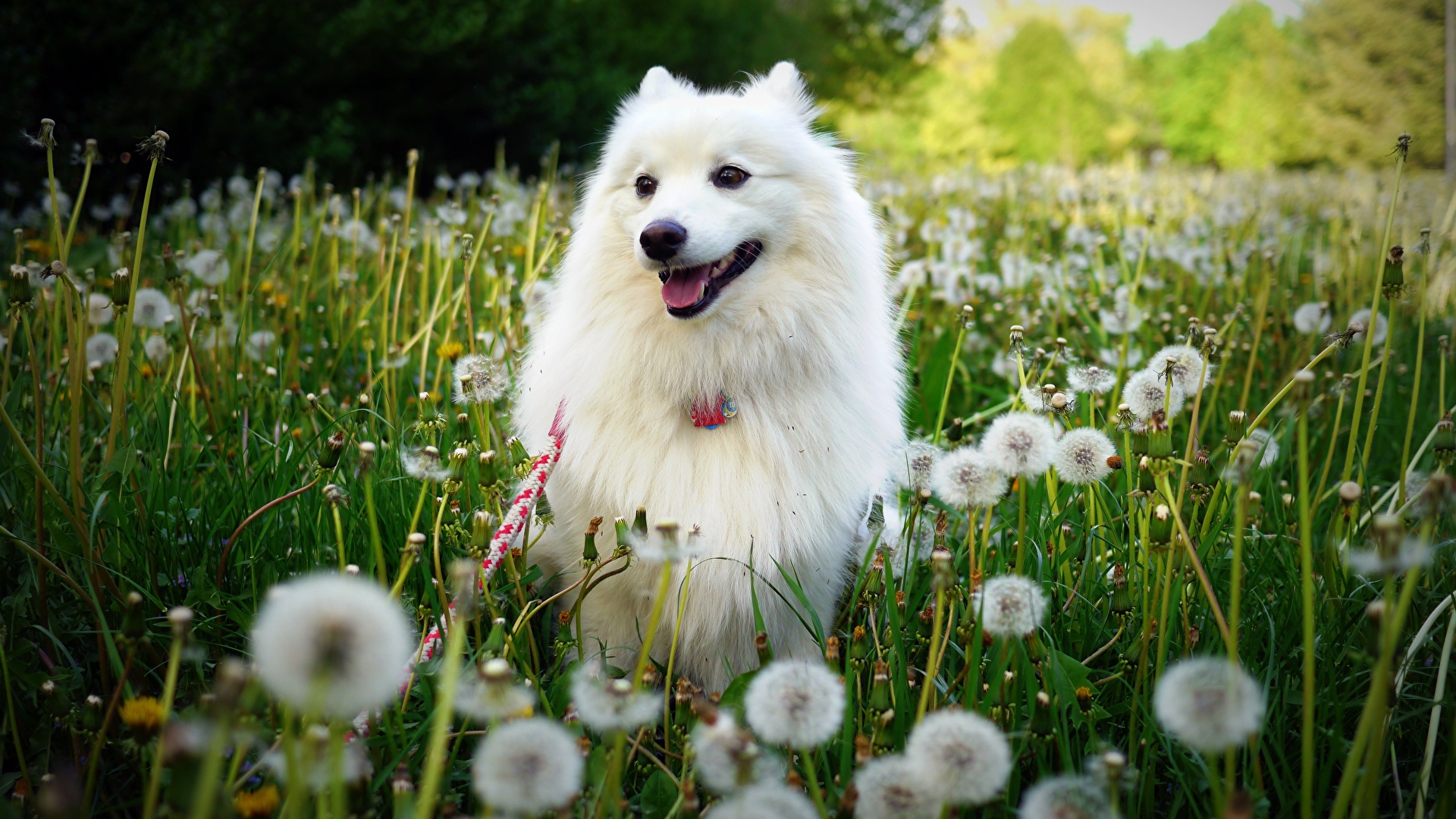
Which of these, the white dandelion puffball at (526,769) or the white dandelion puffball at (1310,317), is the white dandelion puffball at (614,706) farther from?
the white dandelion puffball at (1310,317)

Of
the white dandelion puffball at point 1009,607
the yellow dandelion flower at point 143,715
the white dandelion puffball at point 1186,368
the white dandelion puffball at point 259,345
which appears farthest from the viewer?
the white dandelion puffball at point 259,345

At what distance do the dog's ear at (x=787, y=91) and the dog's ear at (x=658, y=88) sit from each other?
21 cm

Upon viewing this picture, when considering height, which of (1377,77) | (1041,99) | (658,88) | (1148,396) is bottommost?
(1148,396)

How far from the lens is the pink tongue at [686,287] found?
2.16 meters

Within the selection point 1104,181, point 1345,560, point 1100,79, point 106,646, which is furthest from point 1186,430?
point 1100,79

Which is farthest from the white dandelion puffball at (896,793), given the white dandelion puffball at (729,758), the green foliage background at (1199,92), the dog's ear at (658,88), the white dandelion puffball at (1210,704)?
the green foliage background at (1199,92)

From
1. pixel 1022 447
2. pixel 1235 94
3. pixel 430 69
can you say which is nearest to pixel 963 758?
pixel 1022 447

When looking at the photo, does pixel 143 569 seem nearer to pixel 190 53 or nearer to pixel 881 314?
pixel 881 314

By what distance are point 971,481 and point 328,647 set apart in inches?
39.2

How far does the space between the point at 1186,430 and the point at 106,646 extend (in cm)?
324

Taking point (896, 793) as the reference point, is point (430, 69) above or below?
above

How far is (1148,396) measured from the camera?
5.54ft

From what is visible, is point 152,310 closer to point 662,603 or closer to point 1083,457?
point 662,603

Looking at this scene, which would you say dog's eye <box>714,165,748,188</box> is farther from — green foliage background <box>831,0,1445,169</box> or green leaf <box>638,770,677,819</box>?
green foliage background <box>831,0,1445,169</box>
